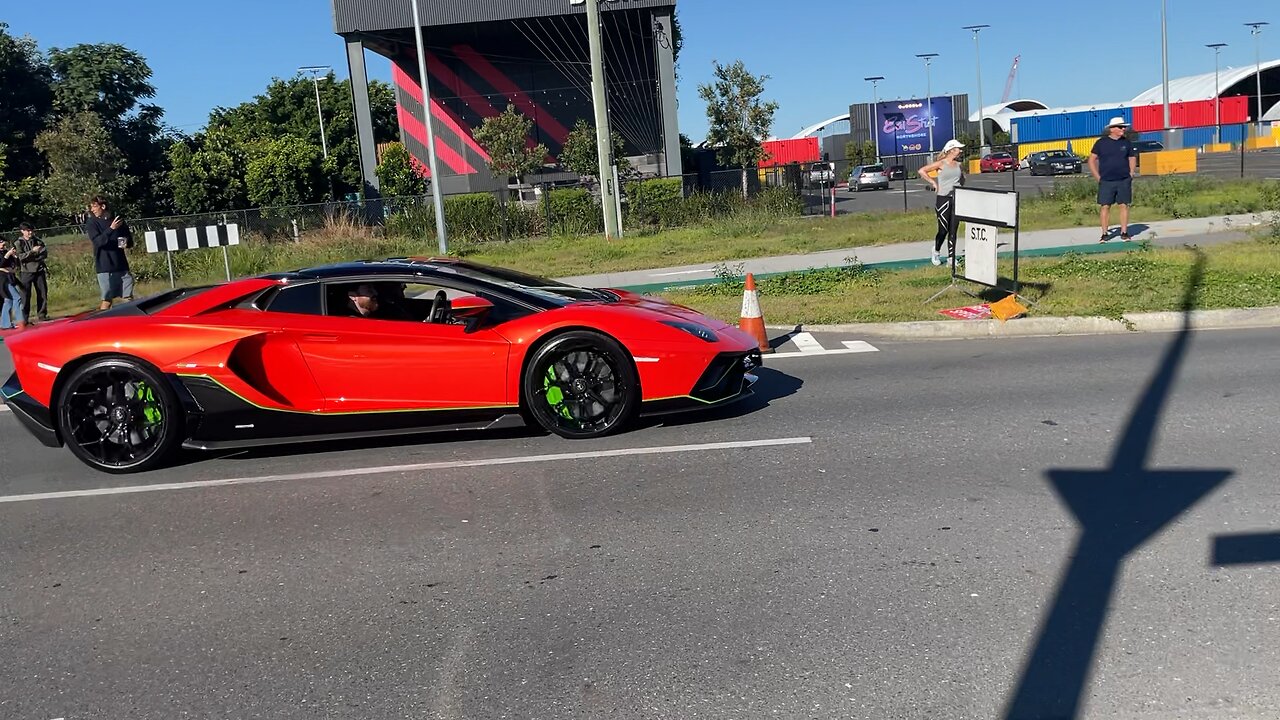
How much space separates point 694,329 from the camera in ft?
23.5

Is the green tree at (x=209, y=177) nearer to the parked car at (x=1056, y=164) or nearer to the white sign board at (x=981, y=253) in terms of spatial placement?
the parked car at (x=1056, y=164)

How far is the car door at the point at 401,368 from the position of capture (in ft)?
22.3

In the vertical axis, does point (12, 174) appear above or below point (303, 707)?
above

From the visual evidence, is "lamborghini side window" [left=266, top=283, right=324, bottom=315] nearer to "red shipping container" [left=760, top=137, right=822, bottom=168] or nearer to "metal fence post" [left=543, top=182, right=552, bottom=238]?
"metal fence post" [left=543, top=182, right=552, bottom=238]

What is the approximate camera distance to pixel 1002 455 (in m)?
6.21

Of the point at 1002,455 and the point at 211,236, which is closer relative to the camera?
the point at 1002,455

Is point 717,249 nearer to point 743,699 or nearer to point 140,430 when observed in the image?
point 140,430

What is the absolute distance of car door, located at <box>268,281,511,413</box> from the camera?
6797mm

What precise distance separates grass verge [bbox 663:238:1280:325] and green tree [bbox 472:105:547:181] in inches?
1130

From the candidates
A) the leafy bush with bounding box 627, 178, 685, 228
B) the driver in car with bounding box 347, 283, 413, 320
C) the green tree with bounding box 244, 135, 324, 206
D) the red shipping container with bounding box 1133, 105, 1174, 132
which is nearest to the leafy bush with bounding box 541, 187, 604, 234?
the leafy bush with bounding box 627, 178, 685, 228

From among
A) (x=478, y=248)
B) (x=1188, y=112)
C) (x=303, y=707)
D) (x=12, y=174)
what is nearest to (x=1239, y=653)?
(x=303, y=707)

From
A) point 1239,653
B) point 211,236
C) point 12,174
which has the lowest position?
point 1239,653

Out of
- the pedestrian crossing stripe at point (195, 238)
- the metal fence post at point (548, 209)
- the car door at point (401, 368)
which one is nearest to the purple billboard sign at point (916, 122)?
the metal fence post at point (548, 209)

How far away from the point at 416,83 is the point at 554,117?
6.30 metres
